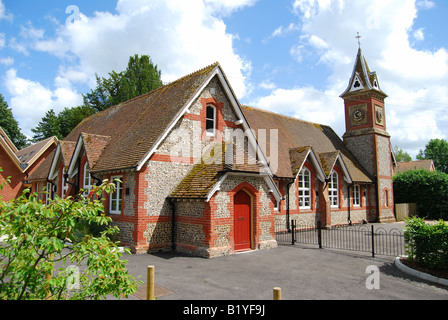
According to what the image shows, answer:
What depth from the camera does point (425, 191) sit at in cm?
3216

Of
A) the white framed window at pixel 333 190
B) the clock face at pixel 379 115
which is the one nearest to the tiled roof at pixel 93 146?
the white framed window at pixel 333 190

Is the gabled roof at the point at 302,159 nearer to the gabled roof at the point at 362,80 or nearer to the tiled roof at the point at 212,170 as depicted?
the tiled roof at the point at 212,170

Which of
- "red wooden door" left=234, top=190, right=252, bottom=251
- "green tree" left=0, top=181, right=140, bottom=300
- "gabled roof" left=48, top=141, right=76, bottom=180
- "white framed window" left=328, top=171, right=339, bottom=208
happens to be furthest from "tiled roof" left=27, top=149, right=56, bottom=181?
"white framed window" left=328, top=171, right=339, bottom=208

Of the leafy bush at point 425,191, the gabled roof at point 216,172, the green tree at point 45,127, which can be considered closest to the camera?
the gabled roof at point 216,172

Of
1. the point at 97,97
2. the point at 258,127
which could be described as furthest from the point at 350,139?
the point at 97,97

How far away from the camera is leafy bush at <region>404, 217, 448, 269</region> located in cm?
967

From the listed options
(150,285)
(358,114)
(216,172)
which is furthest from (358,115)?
(150,285)

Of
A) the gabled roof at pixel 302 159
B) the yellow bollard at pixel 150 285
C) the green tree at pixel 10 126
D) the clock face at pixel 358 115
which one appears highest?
the green tree at pixel 10 126

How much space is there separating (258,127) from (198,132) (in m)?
8.37

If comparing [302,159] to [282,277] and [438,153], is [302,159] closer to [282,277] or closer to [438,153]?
[282,277]

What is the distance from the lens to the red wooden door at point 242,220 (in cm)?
1404

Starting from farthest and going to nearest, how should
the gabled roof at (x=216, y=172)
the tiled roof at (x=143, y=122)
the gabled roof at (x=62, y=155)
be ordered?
the gabled roof at (x=62, y=155)
the tiled roof at (x=143, y=122)
the gabled roof at (x=216, y=172)

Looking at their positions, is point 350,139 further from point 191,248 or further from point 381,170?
point 191,248

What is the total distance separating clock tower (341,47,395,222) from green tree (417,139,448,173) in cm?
6286
